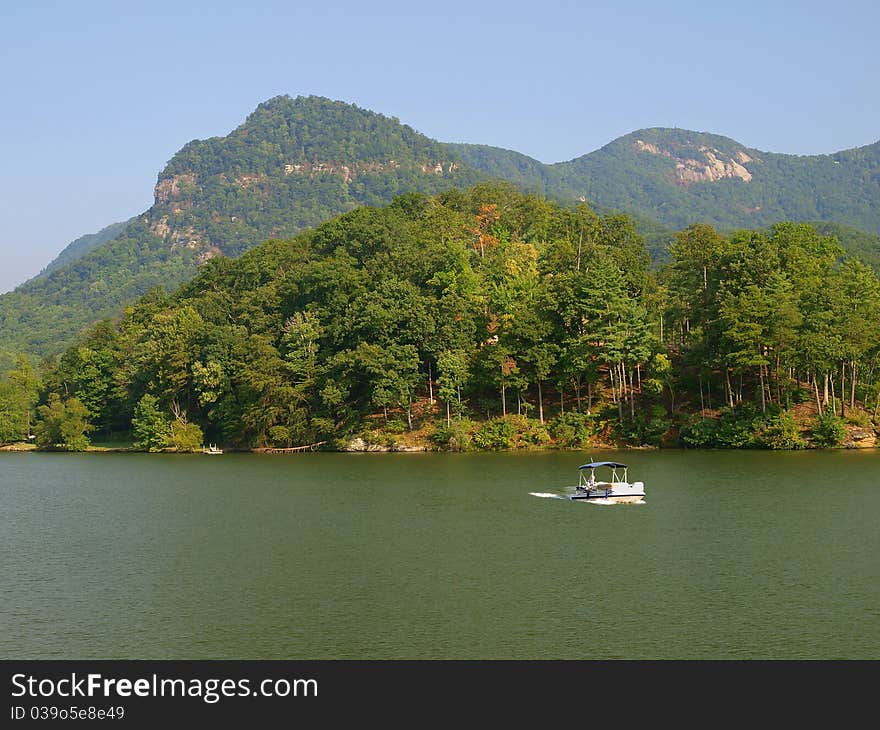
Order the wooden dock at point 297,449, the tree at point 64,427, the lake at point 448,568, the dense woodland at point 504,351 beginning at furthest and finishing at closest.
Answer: the tree at point 64,427, the wooden dock at point 297,449, the dense woodland at point 504,351, the lake at point 448,568

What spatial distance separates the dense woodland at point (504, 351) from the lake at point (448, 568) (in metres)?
13.8

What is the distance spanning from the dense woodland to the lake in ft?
45.3

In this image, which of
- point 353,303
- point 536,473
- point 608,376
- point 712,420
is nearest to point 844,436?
point 712,420

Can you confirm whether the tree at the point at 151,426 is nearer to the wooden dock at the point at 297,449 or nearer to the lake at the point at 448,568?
the wooden dock at the point at 297,449

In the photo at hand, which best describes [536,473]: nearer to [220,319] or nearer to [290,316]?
[290,316]

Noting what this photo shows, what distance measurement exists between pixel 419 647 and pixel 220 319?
2708 inches

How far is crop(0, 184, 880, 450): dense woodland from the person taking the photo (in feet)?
222

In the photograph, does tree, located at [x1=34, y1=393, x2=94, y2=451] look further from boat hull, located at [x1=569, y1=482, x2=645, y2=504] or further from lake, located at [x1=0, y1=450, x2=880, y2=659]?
boat hull, located at [x1=569, y1=482, x2=645, y2=504]

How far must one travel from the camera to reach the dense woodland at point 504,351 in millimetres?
67750

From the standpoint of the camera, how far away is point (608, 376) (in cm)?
7756

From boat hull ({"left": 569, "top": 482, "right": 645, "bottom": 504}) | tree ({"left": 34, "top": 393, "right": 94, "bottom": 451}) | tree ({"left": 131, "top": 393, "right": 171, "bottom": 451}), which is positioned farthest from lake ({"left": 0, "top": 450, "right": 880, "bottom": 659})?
tree ({"left": 34, "top": 393, "right": 94, "bottom": 451})

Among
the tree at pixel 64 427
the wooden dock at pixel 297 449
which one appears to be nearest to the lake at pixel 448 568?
the wooden dock at pixel 297 449

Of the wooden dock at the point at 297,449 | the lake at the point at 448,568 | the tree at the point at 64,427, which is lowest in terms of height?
the lake at the point at 448,568

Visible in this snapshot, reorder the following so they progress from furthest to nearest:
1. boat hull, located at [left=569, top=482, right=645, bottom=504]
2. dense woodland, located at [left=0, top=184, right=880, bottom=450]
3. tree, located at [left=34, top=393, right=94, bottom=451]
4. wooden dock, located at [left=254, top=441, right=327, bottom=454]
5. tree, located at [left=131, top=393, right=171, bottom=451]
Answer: tree, located at [left=34, top=393, right=94, bottom=451] → tree, located at [left=131, top=393, right=171, bottom=451] → wooden dock, located at [left=254, top=441, right=327, bottom=454] → dense woodland, located at [left=0, top=184, right=880, bottom=450] → boat hull, located at [left=569, top=482, right=645, bottom=504]
